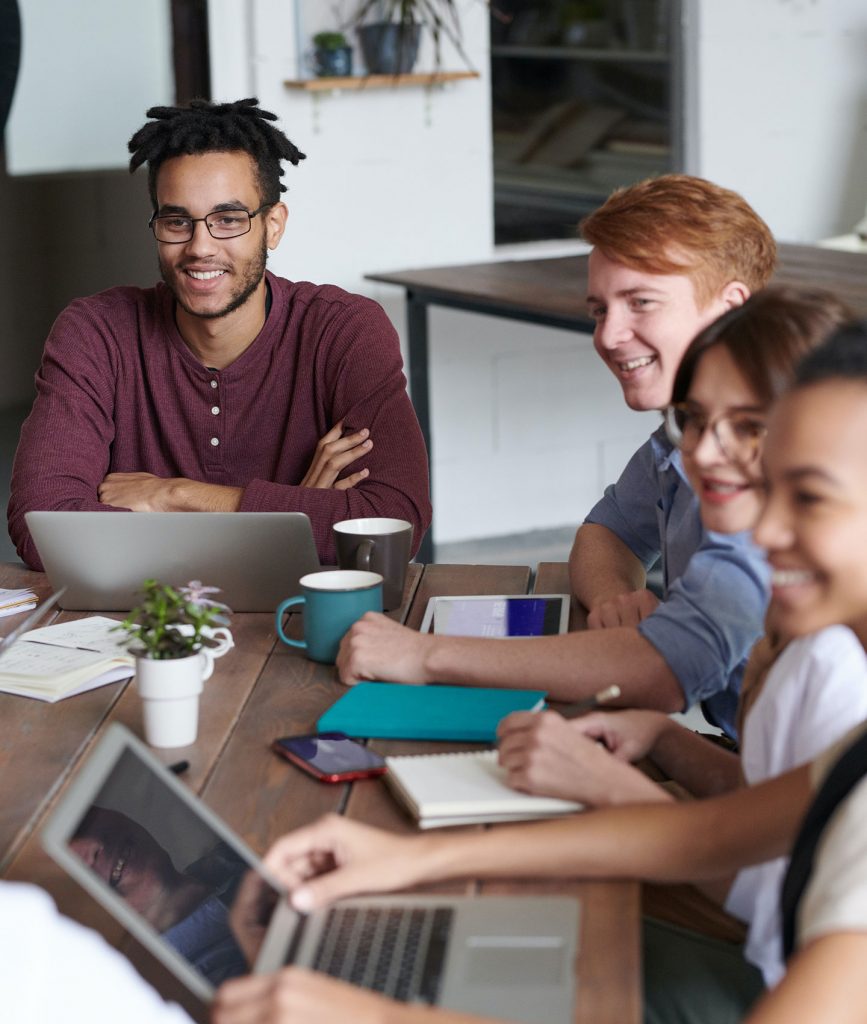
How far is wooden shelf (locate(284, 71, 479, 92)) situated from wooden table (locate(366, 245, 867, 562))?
20.1 inches

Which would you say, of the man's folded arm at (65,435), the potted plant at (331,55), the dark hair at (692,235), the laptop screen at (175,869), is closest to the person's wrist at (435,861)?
the laptop screen at (175,869)

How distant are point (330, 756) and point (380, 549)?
1.46 feet

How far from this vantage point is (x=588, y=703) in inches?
54.8

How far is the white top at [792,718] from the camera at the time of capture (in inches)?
44.9

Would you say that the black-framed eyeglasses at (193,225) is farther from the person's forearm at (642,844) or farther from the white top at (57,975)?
the white top at (57,975)

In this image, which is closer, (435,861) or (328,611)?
(435,861)

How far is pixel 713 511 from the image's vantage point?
1365 mm

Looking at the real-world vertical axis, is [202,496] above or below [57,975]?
below

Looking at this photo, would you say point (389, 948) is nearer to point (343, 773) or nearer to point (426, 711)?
point (343, 773)

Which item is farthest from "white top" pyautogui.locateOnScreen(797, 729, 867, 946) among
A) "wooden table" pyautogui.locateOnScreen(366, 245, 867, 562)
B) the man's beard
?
"wooden table" pyautogui.locateOnScreen(366, 245, 867, 562)

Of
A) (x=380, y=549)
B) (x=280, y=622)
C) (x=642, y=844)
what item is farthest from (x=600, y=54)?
(x=642, y=844)

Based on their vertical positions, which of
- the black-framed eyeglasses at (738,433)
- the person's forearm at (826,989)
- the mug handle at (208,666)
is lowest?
the mug handle at (208,666)

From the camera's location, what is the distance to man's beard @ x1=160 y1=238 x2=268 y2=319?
7.59ft

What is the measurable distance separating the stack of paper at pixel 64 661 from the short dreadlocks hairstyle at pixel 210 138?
0.89 m
